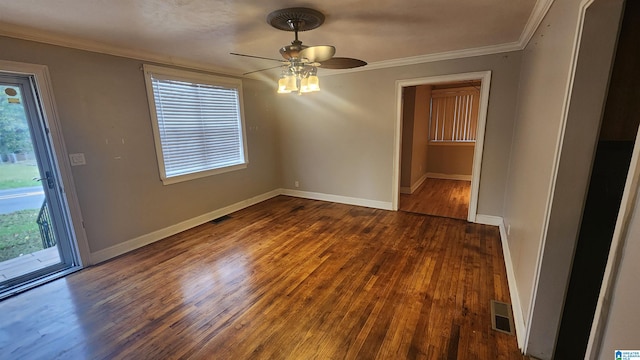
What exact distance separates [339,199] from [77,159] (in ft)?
12.0

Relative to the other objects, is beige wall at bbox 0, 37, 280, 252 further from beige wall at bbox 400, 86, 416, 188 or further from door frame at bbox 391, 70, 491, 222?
beige wall at bbox 400, 86, 416, 188

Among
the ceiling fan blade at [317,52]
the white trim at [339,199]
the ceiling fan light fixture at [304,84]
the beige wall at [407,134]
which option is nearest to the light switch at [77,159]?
the ceiling fan light fixture at [304,84]

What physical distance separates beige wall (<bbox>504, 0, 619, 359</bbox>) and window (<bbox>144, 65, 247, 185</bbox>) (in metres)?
3.89

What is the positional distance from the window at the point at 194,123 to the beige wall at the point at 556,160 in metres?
3.89

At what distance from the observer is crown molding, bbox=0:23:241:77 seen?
2.28m

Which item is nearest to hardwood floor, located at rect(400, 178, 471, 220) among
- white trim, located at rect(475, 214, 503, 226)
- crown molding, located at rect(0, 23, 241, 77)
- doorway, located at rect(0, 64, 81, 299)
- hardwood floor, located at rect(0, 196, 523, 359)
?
white trim, located at rect(475, 214, 503, 226)

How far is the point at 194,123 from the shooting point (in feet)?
12.7

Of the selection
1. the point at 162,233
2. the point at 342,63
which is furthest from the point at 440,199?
the point at 162,233

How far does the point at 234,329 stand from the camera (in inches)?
77.1

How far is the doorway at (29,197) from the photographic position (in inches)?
96.3

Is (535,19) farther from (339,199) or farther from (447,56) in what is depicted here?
(339,199)

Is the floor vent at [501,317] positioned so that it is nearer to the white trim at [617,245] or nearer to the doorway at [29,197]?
the white trim at [617,245]

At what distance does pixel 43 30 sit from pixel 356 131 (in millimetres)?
3749

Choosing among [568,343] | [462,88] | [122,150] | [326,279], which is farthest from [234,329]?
[462,88]
